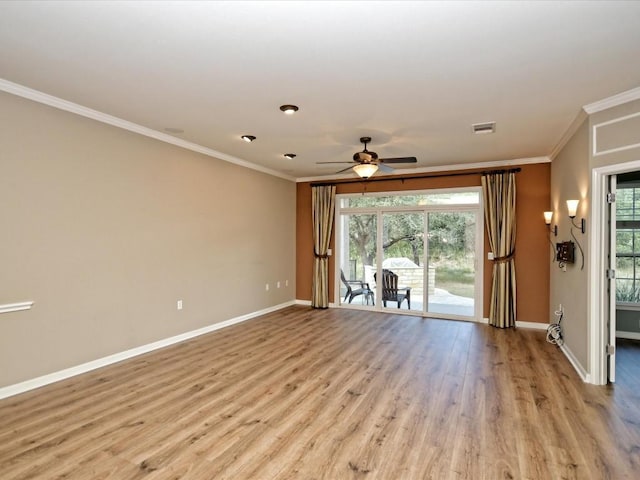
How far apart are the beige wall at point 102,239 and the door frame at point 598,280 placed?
4948 mm

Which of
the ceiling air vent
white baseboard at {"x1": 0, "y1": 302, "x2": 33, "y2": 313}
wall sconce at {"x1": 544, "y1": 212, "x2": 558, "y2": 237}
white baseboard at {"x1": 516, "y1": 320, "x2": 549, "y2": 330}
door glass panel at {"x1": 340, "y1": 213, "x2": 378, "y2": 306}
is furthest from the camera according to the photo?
door glass panel at {"x1": 340, "y1": 213, "x2": 378, "y2": 306}

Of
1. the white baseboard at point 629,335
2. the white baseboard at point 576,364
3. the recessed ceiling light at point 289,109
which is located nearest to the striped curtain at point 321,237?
the recessed ceiling light at point 289,109

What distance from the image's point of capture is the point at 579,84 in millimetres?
3121

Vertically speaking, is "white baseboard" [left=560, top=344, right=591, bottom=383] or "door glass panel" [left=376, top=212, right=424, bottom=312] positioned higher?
"door glass panel" [left=376, top=212, right=424, bottom=312]

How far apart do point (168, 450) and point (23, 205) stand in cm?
268

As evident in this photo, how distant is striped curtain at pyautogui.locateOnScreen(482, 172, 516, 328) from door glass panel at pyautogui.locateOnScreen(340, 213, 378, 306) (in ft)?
7.20

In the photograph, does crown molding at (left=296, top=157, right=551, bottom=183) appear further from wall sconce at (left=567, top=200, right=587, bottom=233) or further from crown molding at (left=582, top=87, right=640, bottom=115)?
crown molding at (left=582, top=87, right=640, bottom=115)

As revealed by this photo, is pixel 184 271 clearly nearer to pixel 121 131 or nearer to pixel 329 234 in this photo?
pixel 121 131

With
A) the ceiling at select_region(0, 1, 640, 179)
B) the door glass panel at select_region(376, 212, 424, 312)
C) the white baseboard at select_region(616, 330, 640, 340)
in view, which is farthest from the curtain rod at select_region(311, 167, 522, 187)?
the white baseboard at select_region(616, 330, 640, 340)

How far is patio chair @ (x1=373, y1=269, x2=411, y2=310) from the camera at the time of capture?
22.7 ft

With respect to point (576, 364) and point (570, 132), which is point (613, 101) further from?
point (576, 364)

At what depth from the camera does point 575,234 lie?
4172 mm

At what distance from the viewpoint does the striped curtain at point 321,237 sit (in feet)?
24.5

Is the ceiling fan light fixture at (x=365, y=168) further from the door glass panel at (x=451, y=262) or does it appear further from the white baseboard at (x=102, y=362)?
the white baseboard at (x=102, y=362)
